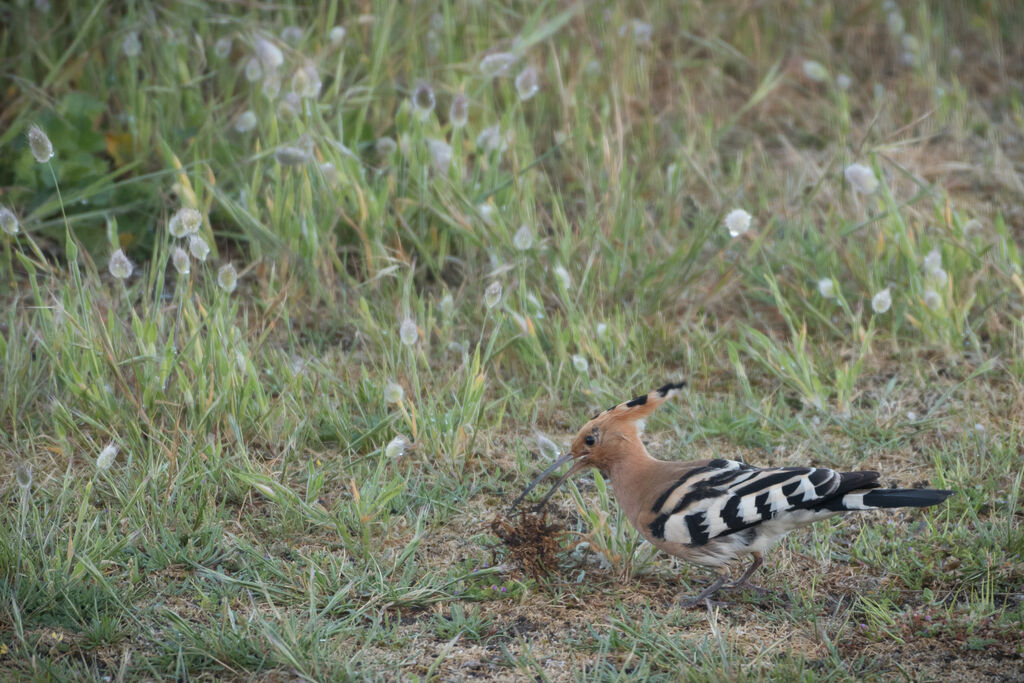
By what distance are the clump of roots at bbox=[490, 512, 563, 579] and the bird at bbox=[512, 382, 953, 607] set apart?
0.55 ft

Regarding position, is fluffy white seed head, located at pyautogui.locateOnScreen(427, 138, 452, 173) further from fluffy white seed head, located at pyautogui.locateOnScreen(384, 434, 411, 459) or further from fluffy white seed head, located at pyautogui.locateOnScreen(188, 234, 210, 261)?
fluffy white seed head, located at pyautogui.locateOnScreen(384, 434, 411, 459)

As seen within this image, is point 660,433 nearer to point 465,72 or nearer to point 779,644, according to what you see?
point 779,644

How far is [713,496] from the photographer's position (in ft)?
9.34

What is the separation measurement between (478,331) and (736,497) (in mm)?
1432

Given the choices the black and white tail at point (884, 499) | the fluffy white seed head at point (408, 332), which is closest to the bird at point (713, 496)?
the black and white tail at point (884, 499)

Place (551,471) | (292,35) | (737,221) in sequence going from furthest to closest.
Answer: (292,35), (737,221), (551,471)

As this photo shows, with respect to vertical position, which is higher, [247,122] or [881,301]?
[247,122]

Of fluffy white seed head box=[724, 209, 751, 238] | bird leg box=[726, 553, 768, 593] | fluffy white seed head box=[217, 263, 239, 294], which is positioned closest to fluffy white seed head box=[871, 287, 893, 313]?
fluffy white seed head box=[724, 209, 751, 238]

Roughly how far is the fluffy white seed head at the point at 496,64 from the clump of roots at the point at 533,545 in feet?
6.85

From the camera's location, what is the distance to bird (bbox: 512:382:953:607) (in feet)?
8.88

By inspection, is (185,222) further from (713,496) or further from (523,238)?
(713,496)

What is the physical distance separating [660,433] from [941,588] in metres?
1.05

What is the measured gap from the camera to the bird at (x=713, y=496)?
2.71 meters

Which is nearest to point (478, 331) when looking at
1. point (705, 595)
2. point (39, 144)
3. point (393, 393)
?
point (393, 393)
